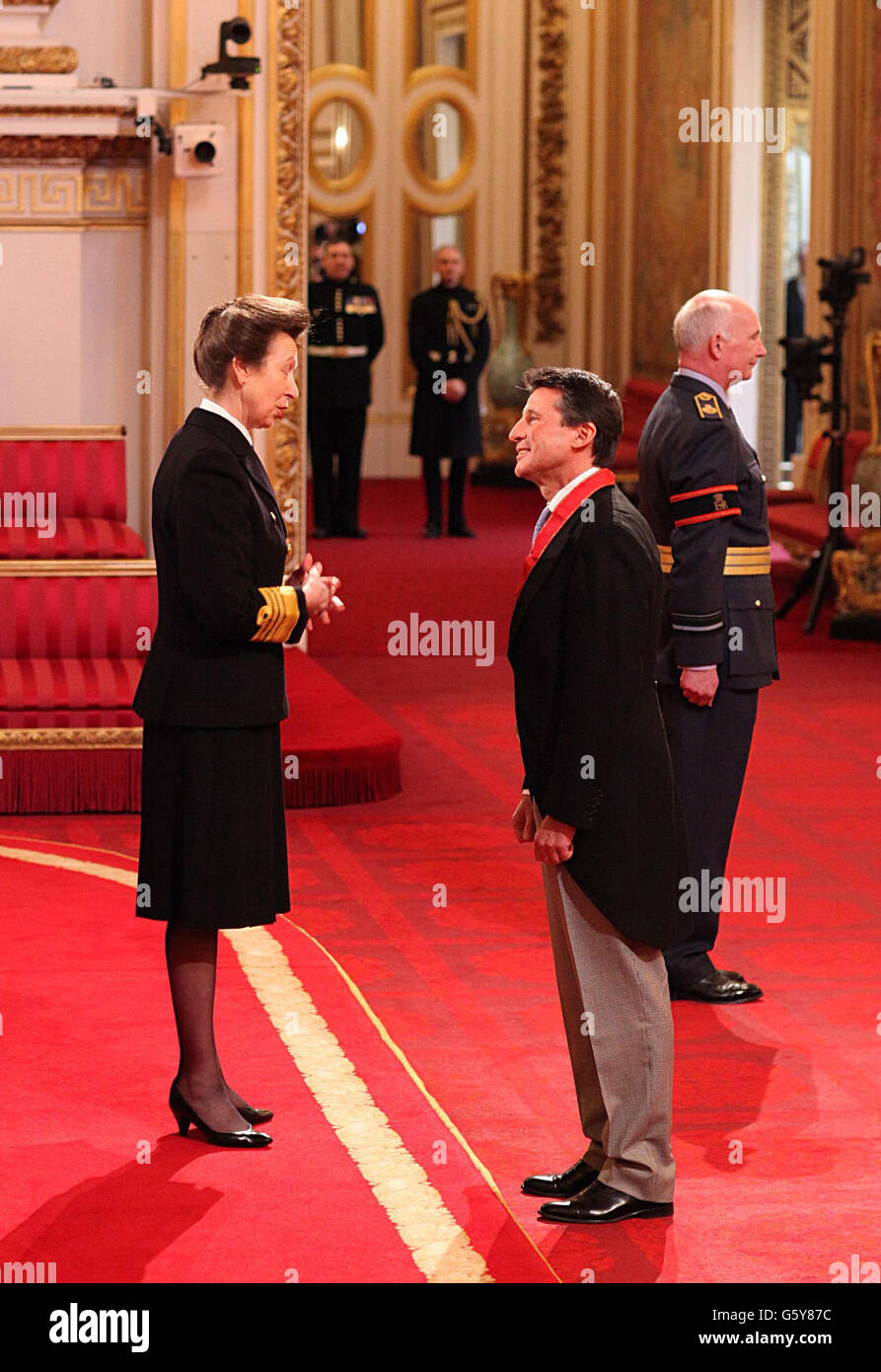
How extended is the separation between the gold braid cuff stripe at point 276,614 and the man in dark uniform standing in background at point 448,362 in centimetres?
914

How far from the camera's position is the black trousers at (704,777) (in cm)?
471

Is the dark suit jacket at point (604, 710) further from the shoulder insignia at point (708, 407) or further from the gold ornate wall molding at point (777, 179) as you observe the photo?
the gold ornate wall molding at point (777, 179)

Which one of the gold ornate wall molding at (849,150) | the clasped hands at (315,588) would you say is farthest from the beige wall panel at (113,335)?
the clasped hands at (315,588)

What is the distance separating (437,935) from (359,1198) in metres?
1.79

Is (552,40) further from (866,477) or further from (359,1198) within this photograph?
(359,1198)

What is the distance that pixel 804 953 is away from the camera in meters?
5.16

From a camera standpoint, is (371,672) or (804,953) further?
(371,672)

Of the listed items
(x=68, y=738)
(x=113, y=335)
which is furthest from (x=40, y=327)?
(x=68, y=738)

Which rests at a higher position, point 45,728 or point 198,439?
point 198,439

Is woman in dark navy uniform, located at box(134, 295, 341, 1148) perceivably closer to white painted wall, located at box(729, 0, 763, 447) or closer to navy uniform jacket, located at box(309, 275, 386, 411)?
navy uniform jacket, located at box(309, 275, 386, 411)

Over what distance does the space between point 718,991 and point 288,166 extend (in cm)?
513

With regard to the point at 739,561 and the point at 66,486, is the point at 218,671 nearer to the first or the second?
the point at 739,561

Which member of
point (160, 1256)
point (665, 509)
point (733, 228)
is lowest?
point (160, 1256)

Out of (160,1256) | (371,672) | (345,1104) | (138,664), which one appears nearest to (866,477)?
(371,672)
